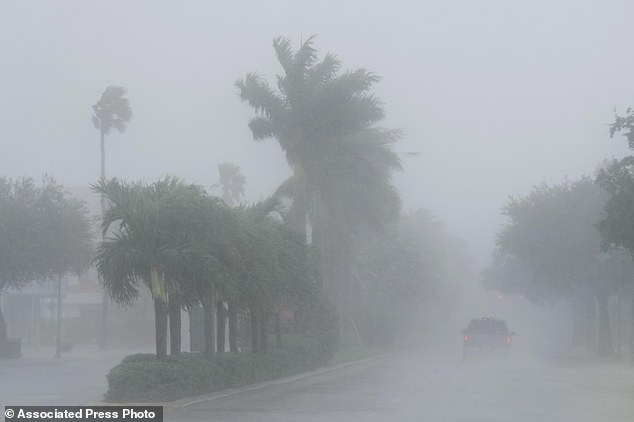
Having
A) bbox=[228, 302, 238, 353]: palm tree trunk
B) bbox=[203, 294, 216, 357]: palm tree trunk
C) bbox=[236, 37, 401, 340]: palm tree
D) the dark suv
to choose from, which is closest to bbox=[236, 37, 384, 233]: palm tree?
bbox=[236, 37, 401, 340]: palm tree

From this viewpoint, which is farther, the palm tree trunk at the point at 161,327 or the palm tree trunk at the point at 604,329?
the palm tree trunk at the point at 604,329

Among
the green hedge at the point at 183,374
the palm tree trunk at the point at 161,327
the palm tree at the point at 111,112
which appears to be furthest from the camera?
the palm tree at the point at 111,112

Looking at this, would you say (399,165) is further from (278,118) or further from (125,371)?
(125,371)

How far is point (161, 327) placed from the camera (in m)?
28.3

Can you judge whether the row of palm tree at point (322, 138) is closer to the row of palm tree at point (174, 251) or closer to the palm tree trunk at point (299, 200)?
the palm tree trunk at point (299, 200)

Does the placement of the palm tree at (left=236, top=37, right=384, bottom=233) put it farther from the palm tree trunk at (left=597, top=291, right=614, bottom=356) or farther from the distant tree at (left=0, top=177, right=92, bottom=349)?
the palm tree trunk at (left=597, top=291, right=614, bottom=356)

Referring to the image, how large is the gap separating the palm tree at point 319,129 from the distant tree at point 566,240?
1292cm

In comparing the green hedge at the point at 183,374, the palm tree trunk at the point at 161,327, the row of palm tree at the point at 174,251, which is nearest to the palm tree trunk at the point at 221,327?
the green hedge at the point at 183,374

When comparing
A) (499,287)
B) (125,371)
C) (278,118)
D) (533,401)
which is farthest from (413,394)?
(499,287)

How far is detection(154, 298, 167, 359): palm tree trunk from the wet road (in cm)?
173

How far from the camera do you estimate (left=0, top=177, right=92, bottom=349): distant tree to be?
53.3 m

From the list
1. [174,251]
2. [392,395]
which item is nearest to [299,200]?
[392,395]

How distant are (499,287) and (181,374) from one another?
67892 millimetres

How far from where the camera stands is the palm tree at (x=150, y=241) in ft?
90.1
